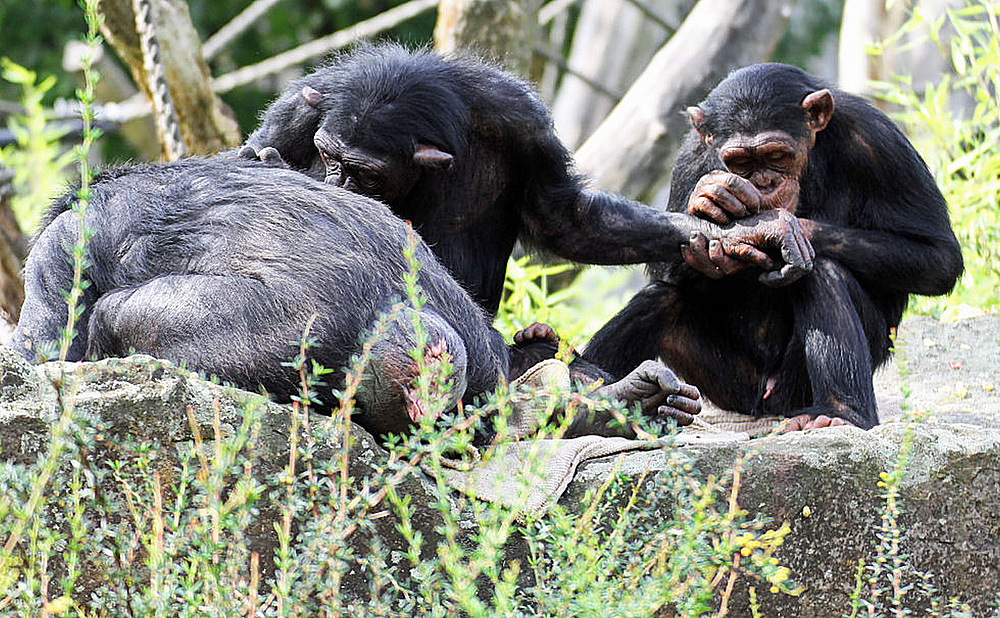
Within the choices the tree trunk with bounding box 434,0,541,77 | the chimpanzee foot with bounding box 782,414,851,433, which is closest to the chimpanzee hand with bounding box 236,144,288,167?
the chimpanzee foot with bounding box 782,414,851,433

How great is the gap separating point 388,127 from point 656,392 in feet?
3.49

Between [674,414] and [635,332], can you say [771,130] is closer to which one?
[635,332]

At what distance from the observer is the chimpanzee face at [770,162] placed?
4.07 metres

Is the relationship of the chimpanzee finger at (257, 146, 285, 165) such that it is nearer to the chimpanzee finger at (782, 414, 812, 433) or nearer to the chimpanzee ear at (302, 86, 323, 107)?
the chimpanzee ear at (302, 86, 323, 107)

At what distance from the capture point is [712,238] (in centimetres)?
392

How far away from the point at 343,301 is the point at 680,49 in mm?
4503

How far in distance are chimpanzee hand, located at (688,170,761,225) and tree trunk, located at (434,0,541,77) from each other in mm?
2659

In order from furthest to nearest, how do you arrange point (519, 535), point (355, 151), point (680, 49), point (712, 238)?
1. point (680, 49)
2. point (712, 238)
3. point (355, 151)
4. point (519, 535)

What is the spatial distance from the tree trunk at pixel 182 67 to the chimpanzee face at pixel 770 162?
2827 millimetres

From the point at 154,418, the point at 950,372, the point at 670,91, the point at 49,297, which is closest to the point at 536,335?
the point at 49,297

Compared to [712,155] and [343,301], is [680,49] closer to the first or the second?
[712,155]

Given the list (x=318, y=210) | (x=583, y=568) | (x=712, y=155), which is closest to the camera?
(x=583, y=568)

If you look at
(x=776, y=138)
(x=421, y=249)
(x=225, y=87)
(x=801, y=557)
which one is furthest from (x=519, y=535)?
(x=225, y=87)

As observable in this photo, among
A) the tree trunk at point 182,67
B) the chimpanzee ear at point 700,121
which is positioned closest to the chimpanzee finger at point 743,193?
the chimpanzee ear at point 700,121
